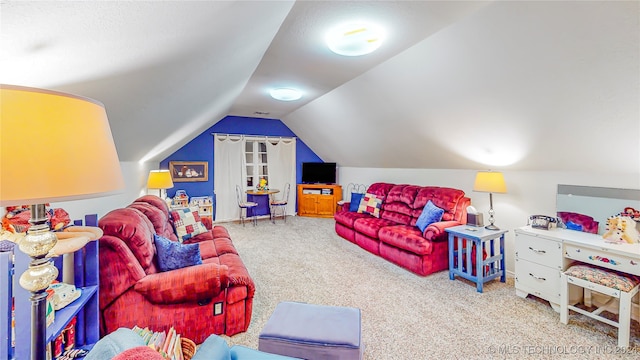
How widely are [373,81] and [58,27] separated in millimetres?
3077

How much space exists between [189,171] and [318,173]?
118 inches

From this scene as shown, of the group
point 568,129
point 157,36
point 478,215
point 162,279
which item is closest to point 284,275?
point 162,279

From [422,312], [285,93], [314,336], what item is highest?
[285,93]

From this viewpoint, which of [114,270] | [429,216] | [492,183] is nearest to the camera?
[114,270]

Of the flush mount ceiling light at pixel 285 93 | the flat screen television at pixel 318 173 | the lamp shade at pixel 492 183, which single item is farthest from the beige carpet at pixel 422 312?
the flat screen television at pixel 318 173

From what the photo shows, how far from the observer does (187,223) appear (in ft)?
11.2

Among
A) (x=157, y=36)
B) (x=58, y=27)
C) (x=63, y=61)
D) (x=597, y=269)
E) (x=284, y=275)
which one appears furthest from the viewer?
(x=284, y=275)

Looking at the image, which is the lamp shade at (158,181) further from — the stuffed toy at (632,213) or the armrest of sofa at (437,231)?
the stuffed toy at (632,213)

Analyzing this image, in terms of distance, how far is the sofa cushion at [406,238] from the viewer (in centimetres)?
315

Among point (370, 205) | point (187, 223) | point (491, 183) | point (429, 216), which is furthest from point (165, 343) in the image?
point (370, 205)

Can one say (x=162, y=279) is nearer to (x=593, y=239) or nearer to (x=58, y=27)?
(x=58, y=27)

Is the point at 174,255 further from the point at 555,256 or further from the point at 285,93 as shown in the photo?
the point at 555,256

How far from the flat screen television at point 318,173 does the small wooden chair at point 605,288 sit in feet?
16.0

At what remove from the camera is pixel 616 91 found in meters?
1.93
